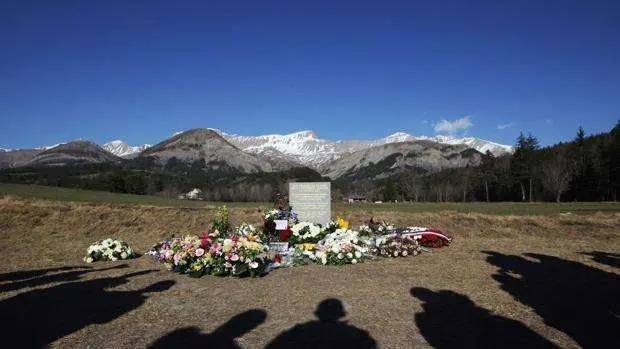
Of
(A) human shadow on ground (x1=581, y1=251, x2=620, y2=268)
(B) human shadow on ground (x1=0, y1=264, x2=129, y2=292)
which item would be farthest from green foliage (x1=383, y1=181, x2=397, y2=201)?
(B) human shadow on ground (x1=0, y1=264, x2=129, y2=292)

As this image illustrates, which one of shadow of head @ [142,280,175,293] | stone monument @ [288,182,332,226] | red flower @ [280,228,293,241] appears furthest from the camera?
stone monument @ [288,182,332,226]

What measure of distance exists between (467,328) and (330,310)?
8.40 feet

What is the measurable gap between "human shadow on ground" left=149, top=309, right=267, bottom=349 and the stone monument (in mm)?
11984

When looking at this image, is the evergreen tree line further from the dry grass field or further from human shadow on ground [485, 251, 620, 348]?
human shadow on ground [485, 251, 620, 348]

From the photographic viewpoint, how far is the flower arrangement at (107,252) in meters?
15.9

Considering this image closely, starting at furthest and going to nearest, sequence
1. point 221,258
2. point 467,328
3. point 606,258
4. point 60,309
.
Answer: point 606,258, point 221,258, point 60,309, point 467,328

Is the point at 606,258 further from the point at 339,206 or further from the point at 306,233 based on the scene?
the point at 339,206

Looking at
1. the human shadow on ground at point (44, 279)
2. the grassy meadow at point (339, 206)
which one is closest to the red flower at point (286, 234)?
the human shadow on ground at point (44, 279)

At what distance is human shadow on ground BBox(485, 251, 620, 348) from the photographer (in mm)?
8203

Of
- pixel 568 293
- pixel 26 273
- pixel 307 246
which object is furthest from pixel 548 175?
pixel 26 273

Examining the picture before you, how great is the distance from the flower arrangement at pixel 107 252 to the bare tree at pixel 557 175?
84.3 m

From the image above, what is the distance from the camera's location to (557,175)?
91.4m

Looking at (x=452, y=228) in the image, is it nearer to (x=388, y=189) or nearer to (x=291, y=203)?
(x=291, y=203)

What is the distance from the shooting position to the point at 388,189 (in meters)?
142
